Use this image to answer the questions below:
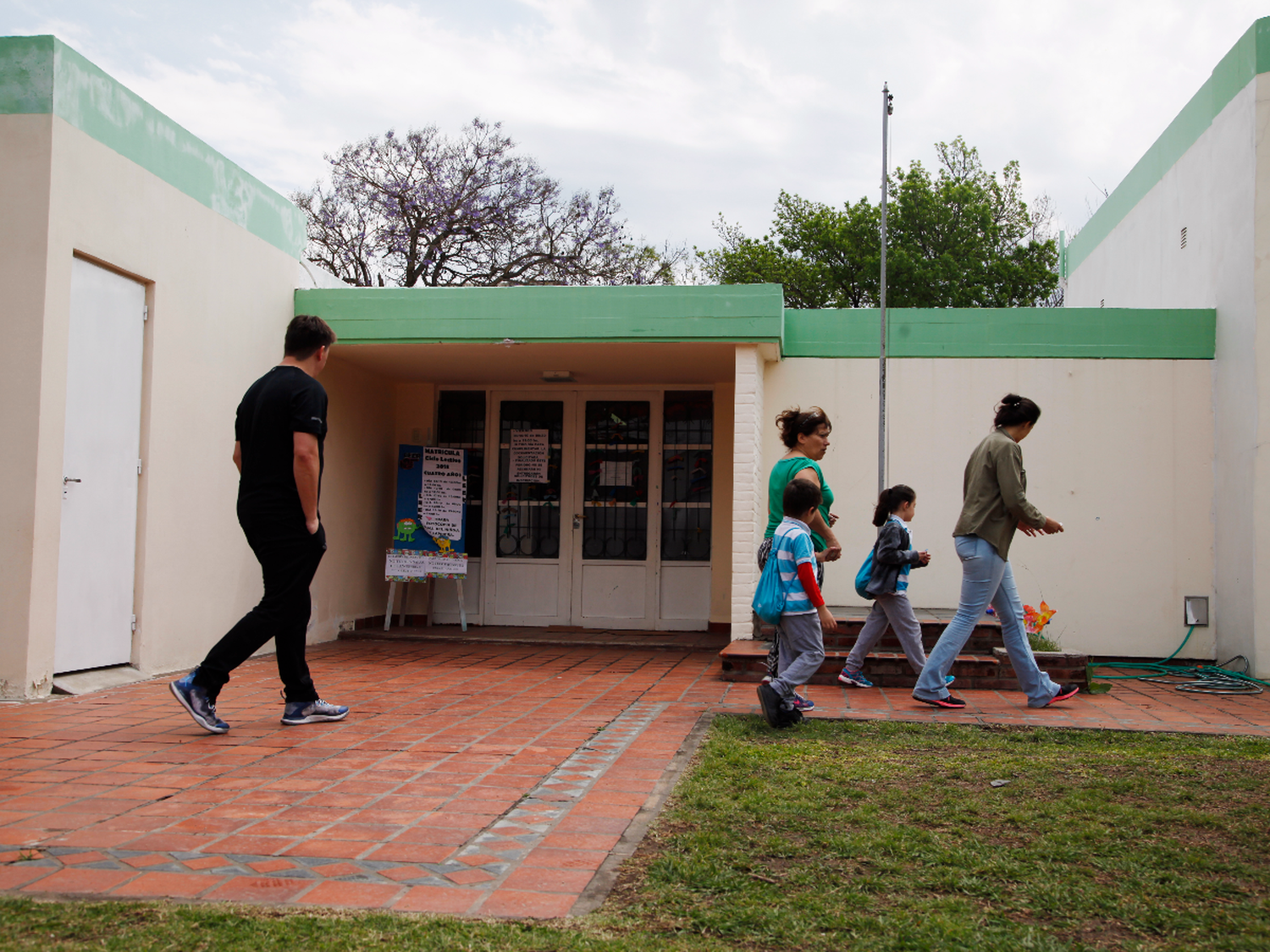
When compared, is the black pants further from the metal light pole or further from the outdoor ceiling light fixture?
the outdoor ceiling light fixture

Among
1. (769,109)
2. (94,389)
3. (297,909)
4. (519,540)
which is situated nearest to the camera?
(297,909)

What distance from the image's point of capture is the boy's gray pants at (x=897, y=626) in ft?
17.8

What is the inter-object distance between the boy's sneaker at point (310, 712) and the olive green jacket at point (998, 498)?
317 cm

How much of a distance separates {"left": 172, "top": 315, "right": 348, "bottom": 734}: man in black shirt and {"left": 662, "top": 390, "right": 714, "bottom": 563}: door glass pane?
203 inches

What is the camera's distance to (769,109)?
16.9 meters

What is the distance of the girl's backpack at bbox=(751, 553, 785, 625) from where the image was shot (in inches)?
176

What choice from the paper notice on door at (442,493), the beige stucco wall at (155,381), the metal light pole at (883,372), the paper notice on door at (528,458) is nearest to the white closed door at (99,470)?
the beige stucco wall at (155,381)

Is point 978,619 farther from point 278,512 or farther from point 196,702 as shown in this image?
point 196,702

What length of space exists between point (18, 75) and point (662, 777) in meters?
4.87

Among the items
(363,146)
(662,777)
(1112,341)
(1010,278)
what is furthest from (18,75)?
(1010,278)

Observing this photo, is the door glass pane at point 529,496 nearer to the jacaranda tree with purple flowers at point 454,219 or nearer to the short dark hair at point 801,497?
the short dark hair at point 801,497

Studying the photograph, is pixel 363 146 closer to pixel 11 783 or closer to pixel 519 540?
pixel 519 540

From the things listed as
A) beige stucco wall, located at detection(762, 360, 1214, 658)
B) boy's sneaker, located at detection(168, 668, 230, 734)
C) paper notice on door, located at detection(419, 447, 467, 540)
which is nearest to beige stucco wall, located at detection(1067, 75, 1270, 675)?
beige stucco wall, located at detection(762, 360, 1214, 658)

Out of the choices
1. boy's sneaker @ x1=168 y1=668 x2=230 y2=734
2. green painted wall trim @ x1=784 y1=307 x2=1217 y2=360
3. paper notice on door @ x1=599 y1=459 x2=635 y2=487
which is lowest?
boy's sneaker @ x1=168 y1=668 x2=230 y2=734
